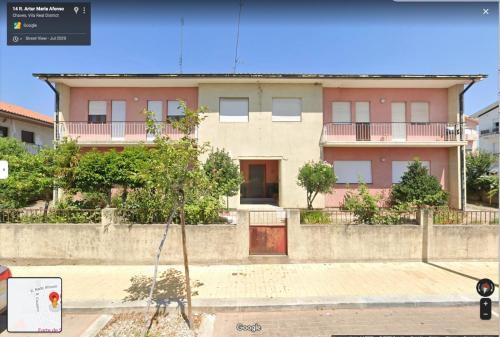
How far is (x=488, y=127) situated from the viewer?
97.2ft

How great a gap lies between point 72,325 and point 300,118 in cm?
1181

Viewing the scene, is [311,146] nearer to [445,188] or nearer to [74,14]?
[445,188]

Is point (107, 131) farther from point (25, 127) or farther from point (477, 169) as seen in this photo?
point (477, 169)

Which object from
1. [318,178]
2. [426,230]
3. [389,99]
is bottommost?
[426,230]

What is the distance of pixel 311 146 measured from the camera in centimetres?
1346

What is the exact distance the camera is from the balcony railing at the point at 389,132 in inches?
540

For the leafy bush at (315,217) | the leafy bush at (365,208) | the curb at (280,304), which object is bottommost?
the curb at (280,304)

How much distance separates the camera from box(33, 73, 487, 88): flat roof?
42.0 feet

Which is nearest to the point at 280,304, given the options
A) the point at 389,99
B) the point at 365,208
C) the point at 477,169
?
the point at 365,208

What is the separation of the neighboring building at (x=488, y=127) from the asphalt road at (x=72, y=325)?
34.8 metres

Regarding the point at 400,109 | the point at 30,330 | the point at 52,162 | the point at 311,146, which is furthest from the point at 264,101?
the point at 30,330

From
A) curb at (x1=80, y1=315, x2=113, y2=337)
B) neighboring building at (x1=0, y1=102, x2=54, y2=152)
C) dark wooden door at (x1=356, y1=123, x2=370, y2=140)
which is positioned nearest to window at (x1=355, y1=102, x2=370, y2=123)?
dark wooden door at (x1=356, y1=123, x2=370, y2=140)

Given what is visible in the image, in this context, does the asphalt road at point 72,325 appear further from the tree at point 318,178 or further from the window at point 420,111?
the window at point 420,111

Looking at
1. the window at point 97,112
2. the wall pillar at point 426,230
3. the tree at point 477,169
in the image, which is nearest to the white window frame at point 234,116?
the window at point 97,112
